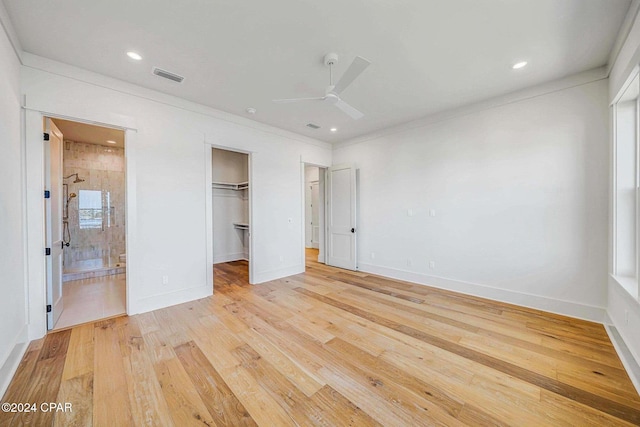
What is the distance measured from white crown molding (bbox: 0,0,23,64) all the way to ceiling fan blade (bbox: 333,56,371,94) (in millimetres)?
2763

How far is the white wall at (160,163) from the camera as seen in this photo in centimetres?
269

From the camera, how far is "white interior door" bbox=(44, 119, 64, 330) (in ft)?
8.73

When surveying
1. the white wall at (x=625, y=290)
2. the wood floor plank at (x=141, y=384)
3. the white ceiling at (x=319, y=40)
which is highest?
the white ceiling at (x=319, y=40)

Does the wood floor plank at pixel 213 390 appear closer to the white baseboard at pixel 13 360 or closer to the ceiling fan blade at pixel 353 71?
the white baseboard at pixel 13 360

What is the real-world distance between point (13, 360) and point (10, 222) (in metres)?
1.17

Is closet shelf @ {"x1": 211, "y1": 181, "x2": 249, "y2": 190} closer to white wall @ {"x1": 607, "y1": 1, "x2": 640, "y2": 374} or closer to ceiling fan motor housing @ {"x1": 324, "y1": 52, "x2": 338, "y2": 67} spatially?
ceiling fan motor housing @ {"x1": 324, "y1": 52, "x2": 338, "y2": 67}

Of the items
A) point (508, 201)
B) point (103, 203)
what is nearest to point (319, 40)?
point (508, 201)

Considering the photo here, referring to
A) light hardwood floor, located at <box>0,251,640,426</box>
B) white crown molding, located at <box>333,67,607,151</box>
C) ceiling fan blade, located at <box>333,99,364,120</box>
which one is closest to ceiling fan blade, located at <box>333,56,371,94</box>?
ceiling fan blade, located at <box>333,99,364,120</box>

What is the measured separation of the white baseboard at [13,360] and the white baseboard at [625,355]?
15.5ft

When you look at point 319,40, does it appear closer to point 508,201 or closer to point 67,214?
point 508,201

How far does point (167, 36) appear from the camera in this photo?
88.8 inches

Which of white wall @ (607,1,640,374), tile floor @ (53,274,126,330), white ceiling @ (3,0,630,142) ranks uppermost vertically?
white ceiling @ (3,0,630,142)

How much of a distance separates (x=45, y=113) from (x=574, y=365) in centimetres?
574

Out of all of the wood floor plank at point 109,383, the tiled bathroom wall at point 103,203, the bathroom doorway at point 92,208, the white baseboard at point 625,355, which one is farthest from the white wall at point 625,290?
the tiled bathroom wall at point 103,203
